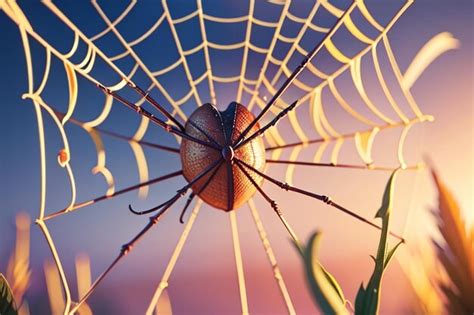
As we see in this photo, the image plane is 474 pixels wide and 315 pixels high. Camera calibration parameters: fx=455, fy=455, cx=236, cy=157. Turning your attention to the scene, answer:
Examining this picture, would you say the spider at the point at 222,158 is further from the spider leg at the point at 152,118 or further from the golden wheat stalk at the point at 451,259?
the golden wheat stalk at the point at 451,259

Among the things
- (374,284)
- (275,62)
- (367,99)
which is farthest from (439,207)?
(275,62)

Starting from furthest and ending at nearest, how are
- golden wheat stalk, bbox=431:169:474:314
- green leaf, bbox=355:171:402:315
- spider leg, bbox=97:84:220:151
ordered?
1. spider leg, bbox=97:84:220:151
2. green leaf, bbox=355:171:402:315
3. golden wheat stalk, bbox=431:169:474:314

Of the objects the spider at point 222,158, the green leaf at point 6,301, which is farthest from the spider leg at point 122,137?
the green leaf at point 6,301

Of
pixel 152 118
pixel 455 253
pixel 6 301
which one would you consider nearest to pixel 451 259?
pixel 455 253

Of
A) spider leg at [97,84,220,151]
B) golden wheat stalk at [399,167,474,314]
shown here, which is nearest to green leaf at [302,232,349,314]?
golden wheat stalk at [399,167,474,314]

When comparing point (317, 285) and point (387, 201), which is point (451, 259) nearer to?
point (317, 285)

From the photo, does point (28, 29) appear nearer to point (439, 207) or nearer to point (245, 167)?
point (245, 167)

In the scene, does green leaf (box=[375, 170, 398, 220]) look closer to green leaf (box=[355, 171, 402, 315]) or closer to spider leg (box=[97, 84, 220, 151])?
green leaf (box=[355, 171, 402, 315])
